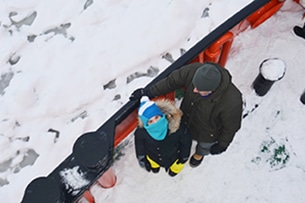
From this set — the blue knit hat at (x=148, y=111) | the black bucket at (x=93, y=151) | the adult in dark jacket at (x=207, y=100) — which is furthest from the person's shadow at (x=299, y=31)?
the black bucket at (x=93, y=151)

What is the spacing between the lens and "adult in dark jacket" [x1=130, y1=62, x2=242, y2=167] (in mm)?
2975

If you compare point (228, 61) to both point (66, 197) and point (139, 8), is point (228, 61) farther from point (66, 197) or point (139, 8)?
point (66, 197)

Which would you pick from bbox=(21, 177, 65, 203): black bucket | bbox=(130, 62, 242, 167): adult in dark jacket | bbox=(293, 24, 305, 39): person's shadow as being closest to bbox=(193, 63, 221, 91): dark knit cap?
bbox=(130, 62, 242, 167): adult in dark jacket

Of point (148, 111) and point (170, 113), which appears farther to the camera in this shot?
point (170, 113)

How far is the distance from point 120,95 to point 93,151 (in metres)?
0.82

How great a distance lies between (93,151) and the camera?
3.27 m

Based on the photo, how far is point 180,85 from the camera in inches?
132

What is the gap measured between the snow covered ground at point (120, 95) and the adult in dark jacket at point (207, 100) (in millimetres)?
572

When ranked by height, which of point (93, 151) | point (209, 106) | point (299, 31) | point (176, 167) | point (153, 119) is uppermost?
point (153, 119)

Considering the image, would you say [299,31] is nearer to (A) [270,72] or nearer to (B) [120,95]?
(A) [270,72]

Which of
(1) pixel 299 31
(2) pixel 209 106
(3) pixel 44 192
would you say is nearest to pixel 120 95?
(2) pixel 209 106

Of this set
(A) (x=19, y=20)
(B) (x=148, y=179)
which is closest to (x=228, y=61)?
(B) (x=148, y=179)

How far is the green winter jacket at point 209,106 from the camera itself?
3.12 m

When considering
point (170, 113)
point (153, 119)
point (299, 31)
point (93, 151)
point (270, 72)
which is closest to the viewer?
point (153, 119)
